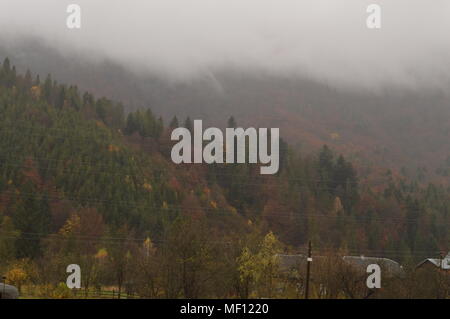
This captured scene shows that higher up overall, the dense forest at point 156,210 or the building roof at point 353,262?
the dense forest at point 156,210

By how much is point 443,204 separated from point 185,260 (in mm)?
121032

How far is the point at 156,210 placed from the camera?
111 meters

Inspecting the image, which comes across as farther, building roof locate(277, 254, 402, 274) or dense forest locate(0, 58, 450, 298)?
building roof locate(277, 254, 402, 274)

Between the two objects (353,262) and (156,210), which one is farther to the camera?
(156,210)

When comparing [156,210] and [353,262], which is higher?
[156,210]

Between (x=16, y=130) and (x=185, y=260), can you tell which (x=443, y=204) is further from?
(x=185, y=260)

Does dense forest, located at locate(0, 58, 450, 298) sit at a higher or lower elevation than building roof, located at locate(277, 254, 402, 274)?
higher

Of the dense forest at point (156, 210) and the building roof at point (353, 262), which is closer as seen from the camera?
the dense forest at point (156, 210)

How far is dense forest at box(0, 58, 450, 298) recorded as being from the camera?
5372 cm

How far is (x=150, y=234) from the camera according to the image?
10300cm

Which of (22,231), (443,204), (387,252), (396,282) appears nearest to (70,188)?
(22,231)

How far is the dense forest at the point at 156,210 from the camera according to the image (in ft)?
176

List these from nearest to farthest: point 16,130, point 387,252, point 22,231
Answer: point 22,231
point 387,252
point 16,130
